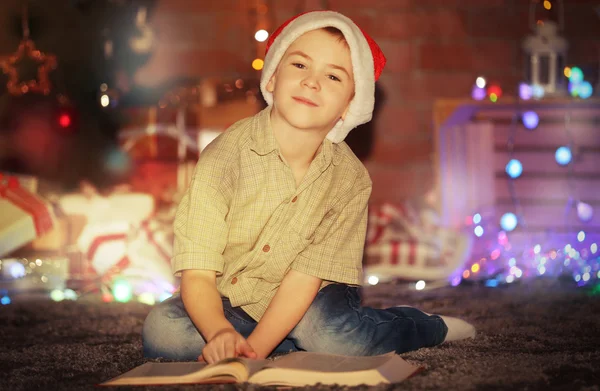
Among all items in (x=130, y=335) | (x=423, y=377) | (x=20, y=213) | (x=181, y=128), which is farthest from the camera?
(x=181, y=128)

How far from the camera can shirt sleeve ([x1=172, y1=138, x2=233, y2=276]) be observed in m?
1.21

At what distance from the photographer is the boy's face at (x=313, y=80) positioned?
4.27 ft

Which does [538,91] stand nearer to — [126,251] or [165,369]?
[126,251]

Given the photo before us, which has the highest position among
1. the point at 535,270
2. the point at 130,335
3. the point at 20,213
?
the point at 20,213

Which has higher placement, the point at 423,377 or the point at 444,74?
the point at 444,74

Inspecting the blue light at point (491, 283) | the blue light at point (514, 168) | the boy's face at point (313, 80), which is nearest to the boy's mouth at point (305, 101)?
the boy's face at point (313, 80)

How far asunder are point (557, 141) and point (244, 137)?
1354mm

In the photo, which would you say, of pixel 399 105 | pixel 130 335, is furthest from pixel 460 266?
pixel 130 335

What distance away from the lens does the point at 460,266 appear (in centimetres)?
229

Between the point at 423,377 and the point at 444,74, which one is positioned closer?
the point at 423,377

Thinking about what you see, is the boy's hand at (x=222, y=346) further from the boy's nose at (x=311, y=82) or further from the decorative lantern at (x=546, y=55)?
the decorative lantern at (x=546, y=55)

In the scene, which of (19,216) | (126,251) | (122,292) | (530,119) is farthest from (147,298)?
(530,119)

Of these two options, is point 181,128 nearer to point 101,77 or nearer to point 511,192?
point 101,77

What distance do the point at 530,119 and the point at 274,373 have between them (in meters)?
1.61
